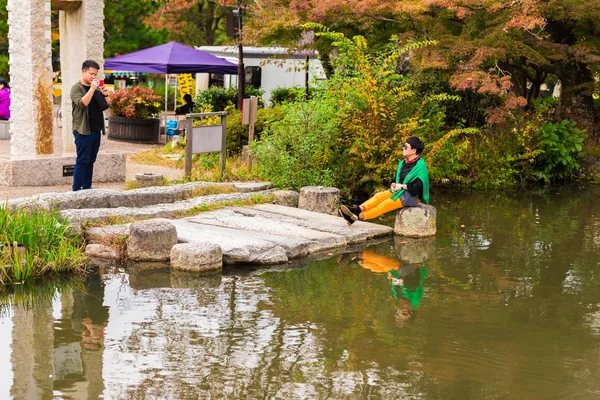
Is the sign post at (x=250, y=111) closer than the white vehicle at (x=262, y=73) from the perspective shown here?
Yes

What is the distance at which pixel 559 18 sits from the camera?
16141 millimetres

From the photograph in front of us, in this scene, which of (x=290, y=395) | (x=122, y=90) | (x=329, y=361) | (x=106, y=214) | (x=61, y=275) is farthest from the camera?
(x=122, y=90)

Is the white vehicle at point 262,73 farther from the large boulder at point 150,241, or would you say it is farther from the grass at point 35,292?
the grass at point 35,292

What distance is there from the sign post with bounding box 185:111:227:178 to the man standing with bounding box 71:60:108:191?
1.60 m

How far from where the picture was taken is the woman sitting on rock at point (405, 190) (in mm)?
11617

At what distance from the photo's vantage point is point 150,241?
9.83 meters

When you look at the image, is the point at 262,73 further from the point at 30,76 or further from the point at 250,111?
the point at 30,76

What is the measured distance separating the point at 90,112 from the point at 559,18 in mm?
9062

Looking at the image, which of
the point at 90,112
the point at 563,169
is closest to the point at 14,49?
the point at 90,112

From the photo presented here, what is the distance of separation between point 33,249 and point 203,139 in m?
4.74

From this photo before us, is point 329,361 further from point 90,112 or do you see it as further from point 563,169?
point 563,169

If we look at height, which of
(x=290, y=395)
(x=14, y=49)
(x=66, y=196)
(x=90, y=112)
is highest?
(x=14, y=49)

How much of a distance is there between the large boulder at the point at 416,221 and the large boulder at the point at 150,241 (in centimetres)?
349

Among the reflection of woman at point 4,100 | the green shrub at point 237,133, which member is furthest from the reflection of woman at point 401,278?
the reflection of woman at point 4,100
